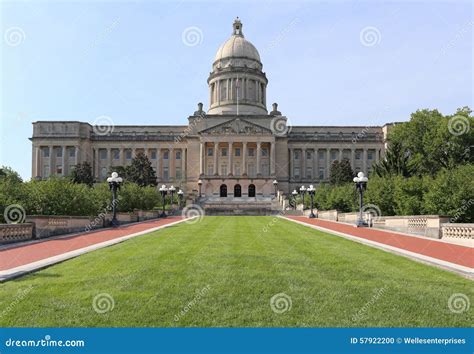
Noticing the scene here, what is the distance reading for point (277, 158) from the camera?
101000 millimetres

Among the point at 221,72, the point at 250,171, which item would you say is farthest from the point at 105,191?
the point at 221,72

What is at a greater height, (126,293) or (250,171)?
(250,171)

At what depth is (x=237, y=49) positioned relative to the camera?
366 ft

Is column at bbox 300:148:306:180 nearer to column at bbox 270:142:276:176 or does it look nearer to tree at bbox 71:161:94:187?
column at bbox 270:142:276:176

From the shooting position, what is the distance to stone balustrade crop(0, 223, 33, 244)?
59.8 ft

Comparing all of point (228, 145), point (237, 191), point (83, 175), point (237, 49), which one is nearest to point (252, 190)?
point (237, 191)

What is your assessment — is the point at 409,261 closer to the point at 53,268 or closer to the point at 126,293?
the point at 126,293

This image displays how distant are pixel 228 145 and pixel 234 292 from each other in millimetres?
89597

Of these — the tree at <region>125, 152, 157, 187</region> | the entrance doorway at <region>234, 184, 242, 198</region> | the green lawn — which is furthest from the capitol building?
the green lawn

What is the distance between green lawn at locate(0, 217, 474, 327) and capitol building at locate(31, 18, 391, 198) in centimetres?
8094

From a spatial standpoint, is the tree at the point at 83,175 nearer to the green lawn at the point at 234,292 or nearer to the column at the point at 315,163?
the column at the point at 315,163

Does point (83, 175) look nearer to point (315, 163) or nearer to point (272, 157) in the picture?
point (272, 157)

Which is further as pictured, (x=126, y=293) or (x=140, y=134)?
(x=140, y=134)

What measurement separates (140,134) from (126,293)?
3969 inches
